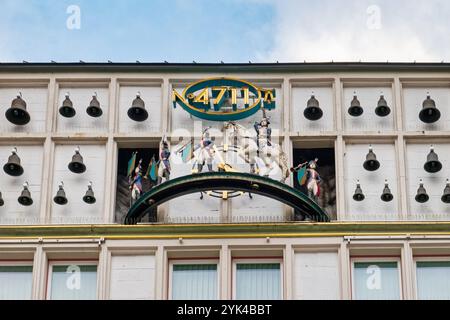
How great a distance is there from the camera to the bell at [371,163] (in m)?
68.5

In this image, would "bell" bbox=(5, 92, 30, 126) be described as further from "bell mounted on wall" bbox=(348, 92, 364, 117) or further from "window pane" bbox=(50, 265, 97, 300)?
"bell mounted on wall" bbox=(348, 92, 364, 117)

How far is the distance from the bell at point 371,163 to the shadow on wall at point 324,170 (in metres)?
1.53

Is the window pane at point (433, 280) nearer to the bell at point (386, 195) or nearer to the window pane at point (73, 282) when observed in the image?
the bell at point (386, 195)

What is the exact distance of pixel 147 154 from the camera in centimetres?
7012

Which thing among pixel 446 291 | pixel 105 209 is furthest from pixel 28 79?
pixel 446 291

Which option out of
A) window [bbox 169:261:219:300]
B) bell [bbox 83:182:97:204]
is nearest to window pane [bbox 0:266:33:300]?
bell [bbox 83:182:97:204]

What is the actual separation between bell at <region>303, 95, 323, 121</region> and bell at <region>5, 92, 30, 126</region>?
10.9 meters

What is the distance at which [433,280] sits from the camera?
65.6 metres

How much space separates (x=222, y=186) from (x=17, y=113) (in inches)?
361

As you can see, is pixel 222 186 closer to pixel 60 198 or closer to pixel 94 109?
pixel 60 198

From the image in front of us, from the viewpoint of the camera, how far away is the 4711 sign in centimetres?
6988

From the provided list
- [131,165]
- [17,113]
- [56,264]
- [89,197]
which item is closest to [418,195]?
[131,165]

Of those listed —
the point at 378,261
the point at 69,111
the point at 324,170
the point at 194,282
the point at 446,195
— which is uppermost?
the point at 69,111
